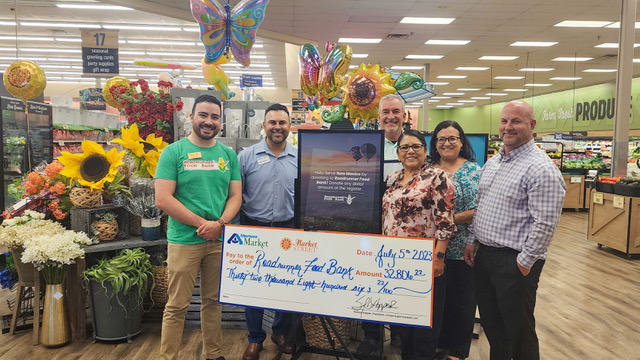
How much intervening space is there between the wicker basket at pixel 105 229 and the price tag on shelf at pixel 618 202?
6.43m

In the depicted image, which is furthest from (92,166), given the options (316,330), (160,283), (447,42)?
(447,42)

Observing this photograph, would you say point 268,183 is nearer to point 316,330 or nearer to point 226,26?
point 316,330

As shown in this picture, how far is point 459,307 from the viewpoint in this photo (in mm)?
2779

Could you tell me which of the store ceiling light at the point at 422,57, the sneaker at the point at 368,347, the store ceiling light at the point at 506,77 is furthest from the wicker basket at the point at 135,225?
the store ceiling light at the point at 506,77

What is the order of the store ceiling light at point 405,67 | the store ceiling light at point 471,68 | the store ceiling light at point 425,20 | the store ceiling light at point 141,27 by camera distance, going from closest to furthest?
the store ceiling light at point 425,20
the store ceiling light at point 141,27
the store ceiling light at point 405,67
the store ceiling light at point 471,68

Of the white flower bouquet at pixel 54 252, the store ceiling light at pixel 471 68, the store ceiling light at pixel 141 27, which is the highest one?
the store ceiling light at pixel 471 68

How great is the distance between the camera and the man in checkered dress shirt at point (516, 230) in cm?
206

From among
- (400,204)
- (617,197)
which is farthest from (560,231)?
(400,204)

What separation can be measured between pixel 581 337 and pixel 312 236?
2667 millimetres

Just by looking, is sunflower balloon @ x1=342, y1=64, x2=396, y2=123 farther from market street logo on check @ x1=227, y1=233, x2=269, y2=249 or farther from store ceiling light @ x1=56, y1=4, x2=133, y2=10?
store ceiling light @ x1=56, y1=4, x2=133, y2=10

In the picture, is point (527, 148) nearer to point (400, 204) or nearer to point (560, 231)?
point (400, 204)

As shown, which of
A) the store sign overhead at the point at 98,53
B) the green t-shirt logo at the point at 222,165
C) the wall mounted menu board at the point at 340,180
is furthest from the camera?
the store sign overhead at the point at 98,53

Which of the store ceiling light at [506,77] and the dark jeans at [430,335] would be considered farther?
the store ceiling light at [506,77]

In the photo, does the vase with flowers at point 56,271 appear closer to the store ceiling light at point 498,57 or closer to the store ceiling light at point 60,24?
the store ceiling light at point 60,24
